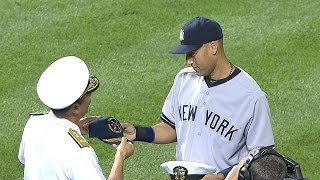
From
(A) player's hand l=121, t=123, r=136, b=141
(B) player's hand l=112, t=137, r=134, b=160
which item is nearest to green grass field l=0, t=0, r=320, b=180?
(A) player's hand l=121, t=123, r=136, b=141

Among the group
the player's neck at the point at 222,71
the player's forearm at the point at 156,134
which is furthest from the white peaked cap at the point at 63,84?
the player's forearm at the point at 156,134

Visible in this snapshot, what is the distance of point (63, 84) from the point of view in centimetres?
503

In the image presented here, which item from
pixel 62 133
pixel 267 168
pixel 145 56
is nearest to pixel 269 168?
pixel 267 168

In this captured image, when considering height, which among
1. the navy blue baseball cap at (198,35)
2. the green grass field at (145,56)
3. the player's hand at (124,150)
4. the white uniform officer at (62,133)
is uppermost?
the navy blue baseball cap at (198,35)

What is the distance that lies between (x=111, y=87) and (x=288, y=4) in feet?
9.36

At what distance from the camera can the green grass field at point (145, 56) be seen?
8484mm

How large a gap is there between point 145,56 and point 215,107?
4397 millimetres

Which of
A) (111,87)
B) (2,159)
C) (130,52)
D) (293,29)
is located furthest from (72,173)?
(293,29)

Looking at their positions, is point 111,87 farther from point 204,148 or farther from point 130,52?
point 204,148

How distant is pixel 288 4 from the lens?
1127 cm

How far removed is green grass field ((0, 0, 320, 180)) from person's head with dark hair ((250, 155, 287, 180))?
3.97m

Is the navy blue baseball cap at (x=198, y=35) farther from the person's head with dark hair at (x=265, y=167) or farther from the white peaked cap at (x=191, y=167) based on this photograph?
the person's head with dark hair at (x=265, y=167)

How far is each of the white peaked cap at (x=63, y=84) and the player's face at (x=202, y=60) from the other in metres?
0.88

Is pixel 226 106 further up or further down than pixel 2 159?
further up
